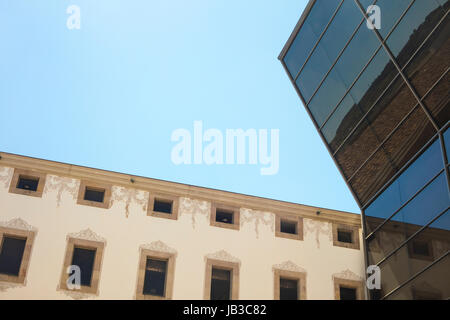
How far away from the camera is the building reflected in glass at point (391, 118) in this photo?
53.9 ft

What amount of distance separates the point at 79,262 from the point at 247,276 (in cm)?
783

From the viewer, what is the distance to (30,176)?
3103cm

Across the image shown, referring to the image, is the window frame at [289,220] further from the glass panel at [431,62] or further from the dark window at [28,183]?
the glass panel at [431,62]

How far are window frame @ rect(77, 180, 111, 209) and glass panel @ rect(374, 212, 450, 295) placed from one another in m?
15.6

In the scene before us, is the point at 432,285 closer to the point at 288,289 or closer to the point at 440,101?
the point at 440,101

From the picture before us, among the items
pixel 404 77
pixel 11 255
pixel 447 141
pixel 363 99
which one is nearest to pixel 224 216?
pixel 11 255

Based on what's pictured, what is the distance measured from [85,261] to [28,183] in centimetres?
469

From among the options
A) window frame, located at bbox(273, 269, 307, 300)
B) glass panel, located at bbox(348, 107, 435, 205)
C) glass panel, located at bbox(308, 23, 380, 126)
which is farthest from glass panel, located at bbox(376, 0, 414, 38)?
window frame, located at bbox(273, 269, 307, 300)

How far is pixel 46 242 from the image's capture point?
96.8ft

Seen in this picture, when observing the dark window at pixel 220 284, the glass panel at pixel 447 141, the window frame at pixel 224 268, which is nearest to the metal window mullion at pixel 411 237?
the glass panel at pixel 447 141

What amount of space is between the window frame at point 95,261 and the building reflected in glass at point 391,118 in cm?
1262

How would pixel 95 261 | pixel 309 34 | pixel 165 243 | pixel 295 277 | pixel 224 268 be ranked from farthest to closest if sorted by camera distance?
pixel 295 277 → pixel 224 268 → pixel 165 243 → pixel 95 261 → pixel 309 34
